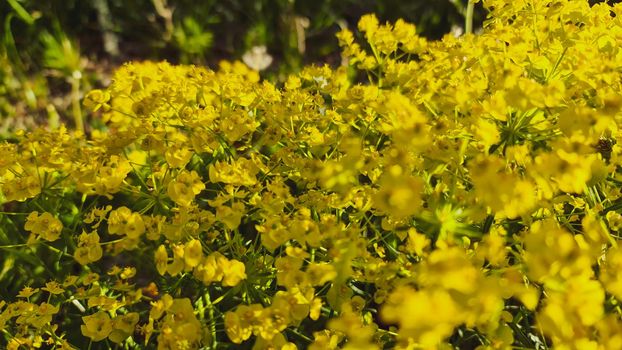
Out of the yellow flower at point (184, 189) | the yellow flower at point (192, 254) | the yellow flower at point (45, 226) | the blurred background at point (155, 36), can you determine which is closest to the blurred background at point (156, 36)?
the blurred background at point (155, 36)

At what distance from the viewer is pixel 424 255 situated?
3.26ft

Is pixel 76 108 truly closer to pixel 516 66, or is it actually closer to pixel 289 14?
pixel 289 14

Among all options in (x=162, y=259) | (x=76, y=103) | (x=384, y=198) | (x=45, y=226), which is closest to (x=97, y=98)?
(x=45, y=226)

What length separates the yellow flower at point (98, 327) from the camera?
117 centimetres

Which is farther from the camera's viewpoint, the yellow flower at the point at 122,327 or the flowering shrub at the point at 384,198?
the yellow flower at the point at 122,327

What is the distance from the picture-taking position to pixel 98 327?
1186mm

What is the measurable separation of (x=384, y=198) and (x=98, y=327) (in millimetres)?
680

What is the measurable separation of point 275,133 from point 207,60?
2343 millimetres

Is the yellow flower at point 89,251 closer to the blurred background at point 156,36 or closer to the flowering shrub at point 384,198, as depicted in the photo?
the flowering shrub at point 384,198

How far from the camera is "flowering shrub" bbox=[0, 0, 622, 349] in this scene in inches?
32.7

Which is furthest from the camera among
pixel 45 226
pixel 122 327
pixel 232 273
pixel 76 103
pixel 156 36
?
pixel 156 36

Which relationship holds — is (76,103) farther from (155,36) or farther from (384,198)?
(384,198)

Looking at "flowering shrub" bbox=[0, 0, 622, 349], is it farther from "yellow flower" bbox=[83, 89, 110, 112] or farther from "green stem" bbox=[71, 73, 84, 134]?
"green stem" bbox=[71, 73, 84, 134]

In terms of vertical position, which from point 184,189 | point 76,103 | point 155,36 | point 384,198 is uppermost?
point 384,198
